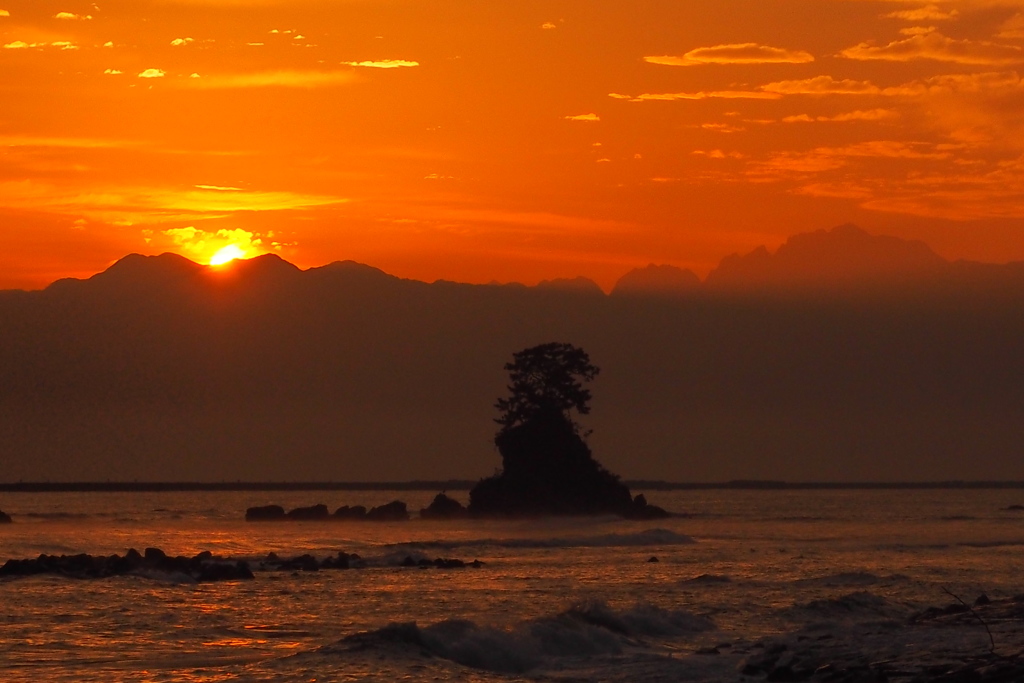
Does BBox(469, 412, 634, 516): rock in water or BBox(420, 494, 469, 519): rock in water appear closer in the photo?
BBox(469, 412, 634, 516): rock in water

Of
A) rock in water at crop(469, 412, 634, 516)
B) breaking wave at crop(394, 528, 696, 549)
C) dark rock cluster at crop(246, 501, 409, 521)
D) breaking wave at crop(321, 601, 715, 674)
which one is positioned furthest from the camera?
dark rock cluster at crop(246, 501, 409, 521)

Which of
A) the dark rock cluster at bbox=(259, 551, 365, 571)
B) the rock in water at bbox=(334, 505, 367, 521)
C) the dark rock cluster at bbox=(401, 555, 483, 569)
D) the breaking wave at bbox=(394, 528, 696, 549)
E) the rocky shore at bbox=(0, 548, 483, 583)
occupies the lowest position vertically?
the rock in water at bbox=(334, 505, 367, 521)

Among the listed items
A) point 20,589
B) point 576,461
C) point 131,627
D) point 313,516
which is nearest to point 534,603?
point 131,627

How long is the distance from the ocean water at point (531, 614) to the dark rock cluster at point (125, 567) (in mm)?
1163

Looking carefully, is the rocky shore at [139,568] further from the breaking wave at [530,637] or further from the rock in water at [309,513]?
the rock in water at [309,513]

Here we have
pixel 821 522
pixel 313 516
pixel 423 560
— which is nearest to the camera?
pixel 423 560

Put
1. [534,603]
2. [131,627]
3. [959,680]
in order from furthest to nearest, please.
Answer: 1. [534,603]
2. [131,627]
3. [959,680]

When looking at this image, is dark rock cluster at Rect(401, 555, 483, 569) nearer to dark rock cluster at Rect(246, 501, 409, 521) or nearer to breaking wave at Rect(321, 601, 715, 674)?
breaking wave at Rect(321, 601, 715, 674)

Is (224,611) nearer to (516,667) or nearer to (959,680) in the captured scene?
(516,667)

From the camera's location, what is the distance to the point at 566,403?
87.9 meters

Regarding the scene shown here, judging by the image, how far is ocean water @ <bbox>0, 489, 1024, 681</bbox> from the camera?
2164 cm

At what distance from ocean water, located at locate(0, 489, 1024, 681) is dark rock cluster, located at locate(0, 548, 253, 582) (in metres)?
1.16

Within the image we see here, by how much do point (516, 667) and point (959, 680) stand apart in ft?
29.9

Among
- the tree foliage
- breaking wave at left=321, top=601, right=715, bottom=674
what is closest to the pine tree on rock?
the tree foliage
